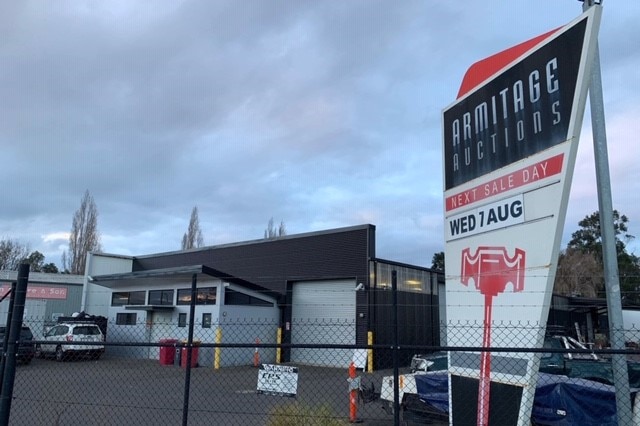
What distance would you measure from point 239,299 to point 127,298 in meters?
8.38

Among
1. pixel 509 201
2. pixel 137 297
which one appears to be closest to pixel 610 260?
pixel 509 201

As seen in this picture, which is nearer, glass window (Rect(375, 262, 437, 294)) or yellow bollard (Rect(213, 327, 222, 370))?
yellow bollard (Rect(213, 327, 222, 370))

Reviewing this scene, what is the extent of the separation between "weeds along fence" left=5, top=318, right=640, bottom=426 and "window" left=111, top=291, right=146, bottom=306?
4.18 feet

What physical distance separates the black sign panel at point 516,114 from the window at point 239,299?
18980mm

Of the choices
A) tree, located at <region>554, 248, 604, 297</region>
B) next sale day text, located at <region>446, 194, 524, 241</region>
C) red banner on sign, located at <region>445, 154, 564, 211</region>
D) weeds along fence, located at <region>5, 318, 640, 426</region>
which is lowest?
weeds along fence, located at <region>5, 318, 640, 426</region>

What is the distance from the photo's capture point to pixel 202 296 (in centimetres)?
2581

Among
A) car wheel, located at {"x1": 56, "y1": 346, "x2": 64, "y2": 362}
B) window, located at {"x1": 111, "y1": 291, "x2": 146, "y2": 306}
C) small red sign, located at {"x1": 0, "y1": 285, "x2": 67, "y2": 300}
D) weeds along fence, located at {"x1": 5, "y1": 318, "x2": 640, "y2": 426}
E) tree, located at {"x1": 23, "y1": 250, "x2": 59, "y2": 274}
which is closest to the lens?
weeds along fence, located at {"x1": 5, "y1": 318, "x2": 640, "y2": 426}

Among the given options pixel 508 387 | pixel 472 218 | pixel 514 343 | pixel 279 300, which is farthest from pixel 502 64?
pixel 279 300

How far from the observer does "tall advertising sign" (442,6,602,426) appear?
5.76m

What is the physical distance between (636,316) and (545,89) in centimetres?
4686

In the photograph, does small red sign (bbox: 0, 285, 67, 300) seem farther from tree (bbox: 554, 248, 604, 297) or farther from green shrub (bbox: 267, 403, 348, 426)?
tree (bbox: 554, 248, 604, 297)

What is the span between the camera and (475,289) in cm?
681

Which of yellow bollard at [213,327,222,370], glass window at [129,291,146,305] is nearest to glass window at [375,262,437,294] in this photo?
yellow bollard at [213,327,222,370]

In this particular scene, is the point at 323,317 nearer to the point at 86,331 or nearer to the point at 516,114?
the point at 86,331
